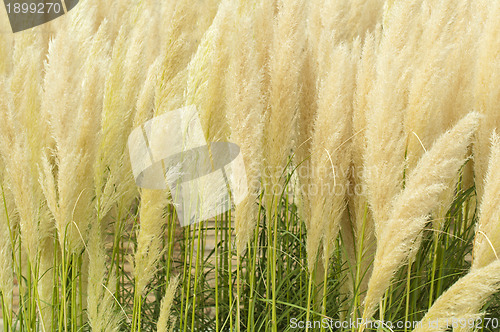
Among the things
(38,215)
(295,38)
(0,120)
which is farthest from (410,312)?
(0,120)

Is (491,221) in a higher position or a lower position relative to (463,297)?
higher

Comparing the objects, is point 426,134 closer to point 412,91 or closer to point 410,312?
point 412,91

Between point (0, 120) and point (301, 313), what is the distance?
1004 mm

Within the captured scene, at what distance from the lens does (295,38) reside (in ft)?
4.32
